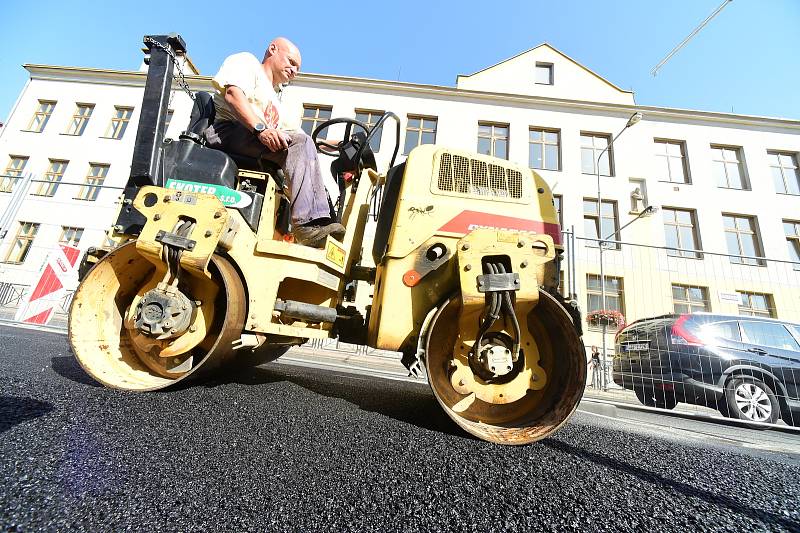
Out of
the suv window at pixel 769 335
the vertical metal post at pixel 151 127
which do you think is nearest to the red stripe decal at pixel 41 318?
the vertical metal post at pixel 151 127

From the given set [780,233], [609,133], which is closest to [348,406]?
[609,133]

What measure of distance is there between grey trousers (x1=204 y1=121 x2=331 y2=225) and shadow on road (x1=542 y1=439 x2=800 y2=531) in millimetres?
1866

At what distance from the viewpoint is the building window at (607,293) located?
5.87 meters

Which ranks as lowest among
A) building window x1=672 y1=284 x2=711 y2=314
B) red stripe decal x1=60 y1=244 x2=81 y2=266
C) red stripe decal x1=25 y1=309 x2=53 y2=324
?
red stripe decal x1=25 y1=309 x2=53 y2=324

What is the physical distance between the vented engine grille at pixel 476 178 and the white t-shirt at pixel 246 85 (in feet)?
3.74

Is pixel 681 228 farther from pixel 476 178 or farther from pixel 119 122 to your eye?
pixel 119 122

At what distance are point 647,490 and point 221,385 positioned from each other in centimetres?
221

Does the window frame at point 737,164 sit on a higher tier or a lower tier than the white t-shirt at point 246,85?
higher

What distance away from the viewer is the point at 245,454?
111 cm

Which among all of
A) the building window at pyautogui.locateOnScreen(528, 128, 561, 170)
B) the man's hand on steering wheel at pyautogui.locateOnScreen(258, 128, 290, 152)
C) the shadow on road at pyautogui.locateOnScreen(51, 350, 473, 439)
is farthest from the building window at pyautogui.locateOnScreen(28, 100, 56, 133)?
the building window at pyautogui.locateOnScreen(528, 128, 561, 170)

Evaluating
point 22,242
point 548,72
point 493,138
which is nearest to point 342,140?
point 22,242

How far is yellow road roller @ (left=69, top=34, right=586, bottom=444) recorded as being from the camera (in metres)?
1.62

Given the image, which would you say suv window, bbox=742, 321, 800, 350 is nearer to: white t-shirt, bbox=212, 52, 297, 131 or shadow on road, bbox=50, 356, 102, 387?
white t-shirt, bbox=212, 52, 297, 131

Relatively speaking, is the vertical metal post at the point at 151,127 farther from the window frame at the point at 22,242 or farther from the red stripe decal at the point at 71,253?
the window frame at the point at 22,242
